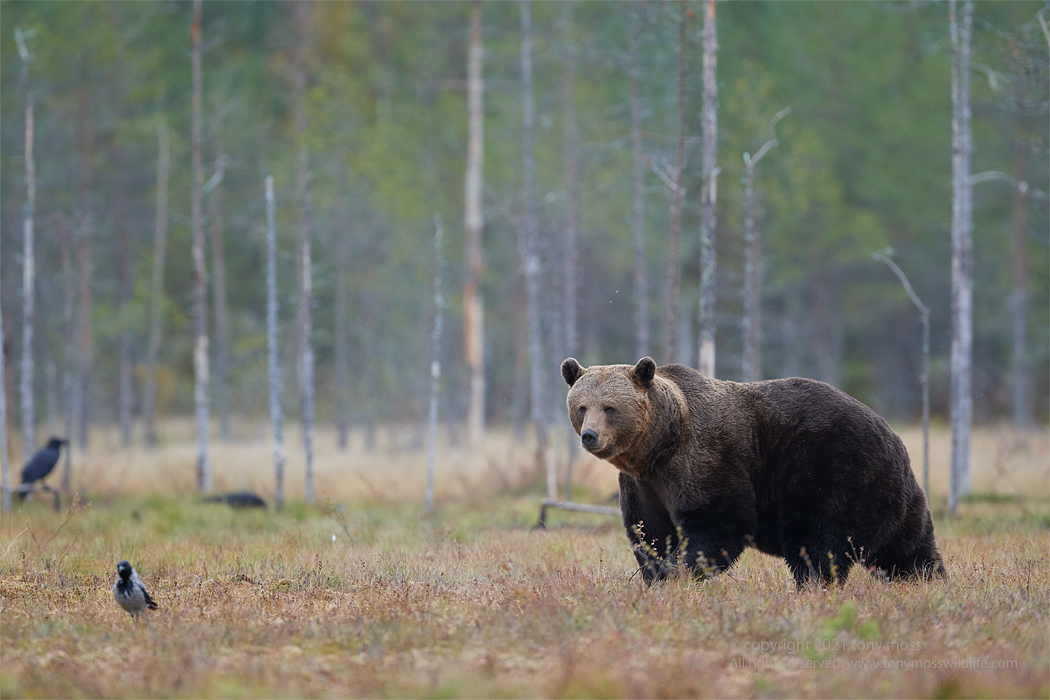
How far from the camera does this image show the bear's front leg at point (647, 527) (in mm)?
7812

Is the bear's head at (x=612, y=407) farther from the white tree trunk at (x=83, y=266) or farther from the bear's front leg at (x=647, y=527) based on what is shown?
the white tree trunk at (x=83, y=266)

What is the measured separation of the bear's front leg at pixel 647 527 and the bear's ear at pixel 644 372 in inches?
32.0

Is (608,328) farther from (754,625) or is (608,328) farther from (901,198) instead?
(754,625)

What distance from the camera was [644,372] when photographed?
7.81 meters

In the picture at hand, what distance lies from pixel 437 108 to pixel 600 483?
1624cm

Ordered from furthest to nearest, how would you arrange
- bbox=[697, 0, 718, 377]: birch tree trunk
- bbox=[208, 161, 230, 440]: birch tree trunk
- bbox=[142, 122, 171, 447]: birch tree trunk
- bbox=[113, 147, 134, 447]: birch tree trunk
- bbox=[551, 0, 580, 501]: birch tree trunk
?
bbox=[208, 161, 230, 440]: birch tree trunk, bbox=[113, 147, 134, 447]: birch tree trunk, bbox=[142, 122, 171, 447]: birch tree trunk, bbox=[551, 0, 580, 501]: birch tree trunk, bbox=[697, 0, 718, 377]: birch tree trunk

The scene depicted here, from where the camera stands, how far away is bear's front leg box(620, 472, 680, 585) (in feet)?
25.6

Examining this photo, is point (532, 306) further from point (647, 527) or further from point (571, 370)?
point (647, 527)

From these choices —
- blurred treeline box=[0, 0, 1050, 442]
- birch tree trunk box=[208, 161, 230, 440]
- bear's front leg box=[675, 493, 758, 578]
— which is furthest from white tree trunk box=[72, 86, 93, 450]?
bear's front leg box=[675, 493, 758, 578]

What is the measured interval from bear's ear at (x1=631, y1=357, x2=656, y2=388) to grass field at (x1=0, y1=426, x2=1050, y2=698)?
1536 mm

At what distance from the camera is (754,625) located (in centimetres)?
618

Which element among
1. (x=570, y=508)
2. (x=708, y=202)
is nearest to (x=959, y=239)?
(x=708, y=202)

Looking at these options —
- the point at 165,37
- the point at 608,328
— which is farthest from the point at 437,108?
the point at 608,328

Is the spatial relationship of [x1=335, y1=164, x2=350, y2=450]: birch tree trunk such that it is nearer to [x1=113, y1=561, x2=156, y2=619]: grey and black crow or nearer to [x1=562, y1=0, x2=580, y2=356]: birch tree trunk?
[x1=562, y1=0, x2=580, y2=356]: birch tree trunk
